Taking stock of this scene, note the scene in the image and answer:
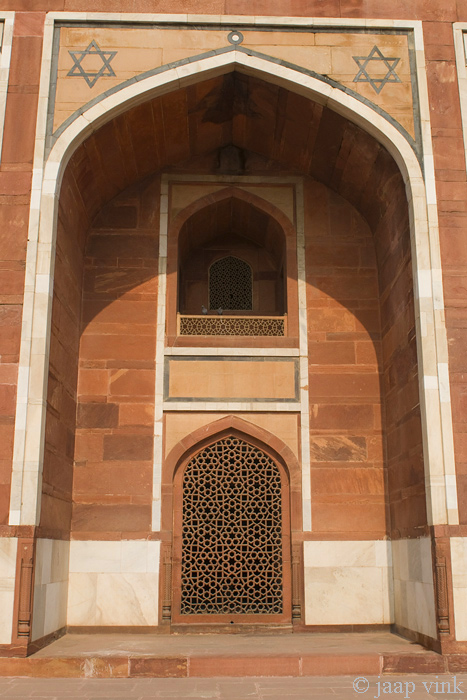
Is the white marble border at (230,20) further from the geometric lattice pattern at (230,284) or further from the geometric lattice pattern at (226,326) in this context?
the geometric lattice pattern at (226,326)

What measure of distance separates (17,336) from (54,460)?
127 centimetres

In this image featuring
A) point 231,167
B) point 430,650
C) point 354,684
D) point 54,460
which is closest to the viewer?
point 354,684

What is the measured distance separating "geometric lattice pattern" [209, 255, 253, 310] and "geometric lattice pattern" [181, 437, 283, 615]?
6.06ft

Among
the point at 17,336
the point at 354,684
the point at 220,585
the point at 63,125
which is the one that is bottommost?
the point at 354,684

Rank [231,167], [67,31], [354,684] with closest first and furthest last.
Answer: [354,684]
[67,31]
[231,167]

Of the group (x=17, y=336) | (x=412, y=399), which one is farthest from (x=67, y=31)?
(x=412, y=399)

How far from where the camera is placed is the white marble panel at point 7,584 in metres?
5.82

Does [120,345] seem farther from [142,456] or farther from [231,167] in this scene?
[231,167]

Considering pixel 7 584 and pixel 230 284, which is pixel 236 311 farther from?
pixel 7 584

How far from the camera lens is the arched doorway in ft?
24.3

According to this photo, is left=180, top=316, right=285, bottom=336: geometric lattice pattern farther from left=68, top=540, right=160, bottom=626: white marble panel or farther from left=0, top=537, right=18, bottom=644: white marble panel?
left=0, top=537, right=18, bottom=644: white marble panel

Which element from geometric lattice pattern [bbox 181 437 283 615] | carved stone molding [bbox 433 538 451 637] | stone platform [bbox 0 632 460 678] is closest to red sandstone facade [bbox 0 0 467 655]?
carved stone molding [bbox 433 538 451 637]

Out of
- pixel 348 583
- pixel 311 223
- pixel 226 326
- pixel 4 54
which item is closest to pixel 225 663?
pixel 348 583

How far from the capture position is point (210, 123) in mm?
8211
